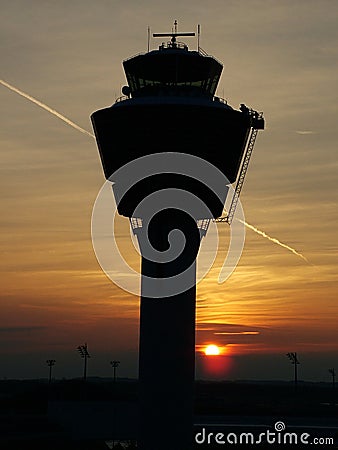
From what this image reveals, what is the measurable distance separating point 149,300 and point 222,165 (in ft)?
35.4

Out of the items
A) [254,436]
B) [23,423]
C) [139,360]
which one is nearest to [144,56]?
[139,360]

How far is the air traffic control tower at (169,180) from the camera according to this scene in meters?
57.8

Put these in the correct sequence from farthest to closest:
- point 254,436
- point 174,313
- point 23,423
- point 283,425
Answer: point 23,423 < point 283,425 < point 254,436 < point 174,313

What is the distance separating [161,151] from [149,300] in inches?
406

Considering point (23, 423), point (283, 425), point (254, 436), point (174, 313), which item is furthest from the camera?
point (23, 423)

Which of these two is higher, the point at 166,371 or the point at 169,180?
the point at 169,180

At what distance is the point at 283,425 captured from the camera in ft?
288

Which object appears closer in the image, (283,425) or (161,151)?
(161,151)

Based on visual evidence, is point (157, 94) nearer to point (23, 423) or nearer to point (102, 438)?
point (102, 438)

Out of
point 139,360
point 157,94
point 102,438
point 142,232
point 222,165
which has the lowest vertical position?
point 102,438

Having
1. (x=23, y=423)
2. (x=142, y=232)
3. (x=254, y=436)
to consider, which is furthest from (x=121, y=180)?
(x=23, y=423)

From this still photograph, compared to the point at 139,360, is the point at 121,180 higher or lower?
higher

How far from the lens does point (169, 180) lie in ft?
195

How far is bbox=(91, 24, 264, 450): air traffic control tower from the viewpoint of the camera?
57781mm
